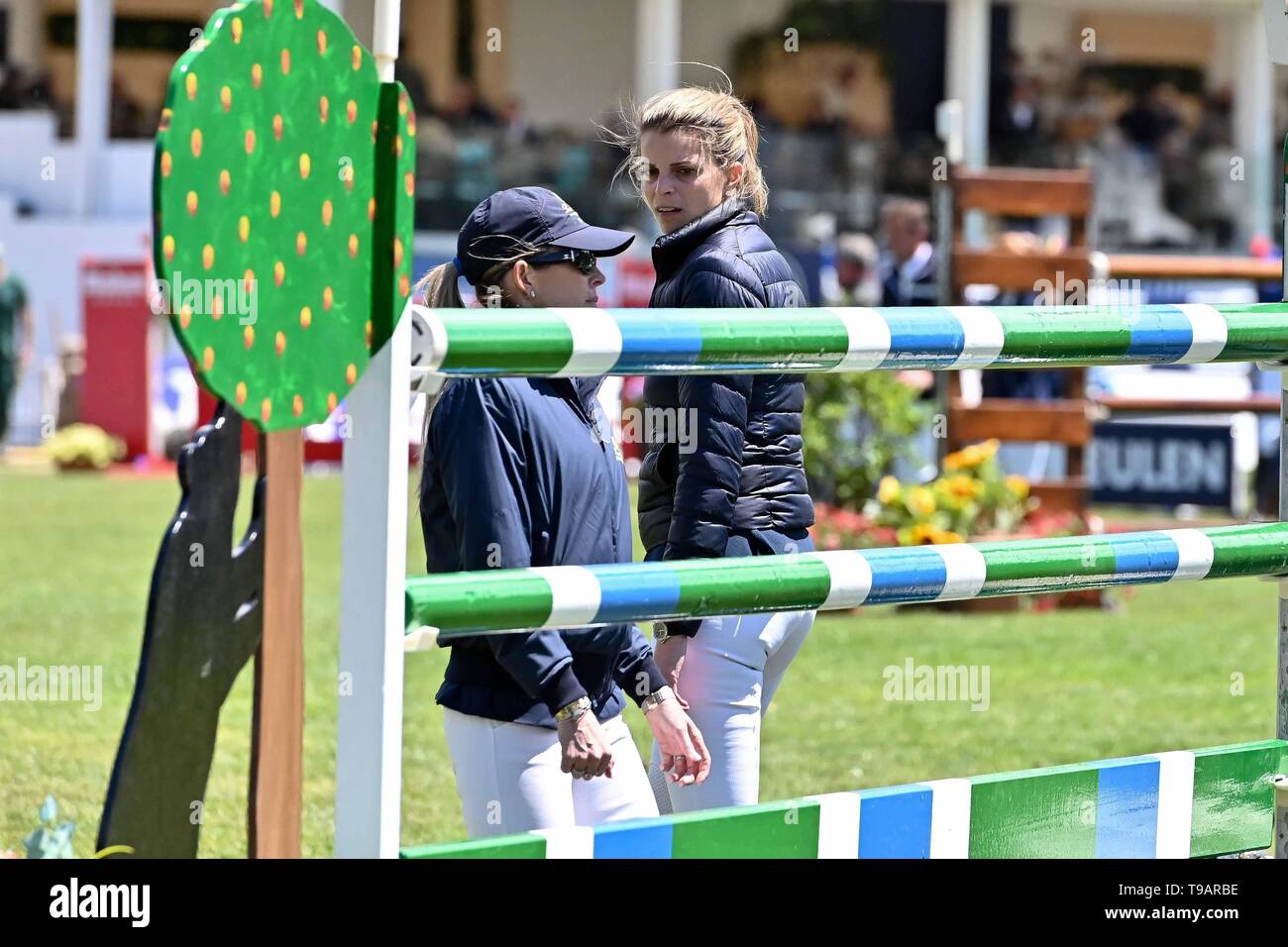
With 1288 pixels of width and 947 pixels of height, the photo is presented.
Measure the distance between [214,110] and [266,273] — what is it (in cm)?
21

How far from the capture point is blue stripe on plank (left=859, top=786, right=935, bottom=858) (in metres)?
2.92

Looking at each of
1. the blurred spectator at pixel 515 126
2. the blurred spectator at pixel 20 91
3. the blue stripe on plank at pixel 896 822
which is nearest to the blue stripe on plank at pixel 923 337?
the blue stripe on plank at pixel 896 822

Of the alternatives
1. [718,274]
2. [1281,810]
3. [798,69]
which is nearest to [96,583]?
[718,274]

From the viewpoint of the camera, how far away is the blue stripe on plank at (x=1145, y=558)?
3.16m

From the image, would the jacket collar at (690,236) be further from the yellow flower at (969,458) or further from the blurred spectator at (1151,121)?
the blurred spectator at (1151,121)

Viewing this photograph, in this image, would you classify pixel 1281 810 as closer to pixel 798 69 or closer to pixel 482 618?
pixel 482 618

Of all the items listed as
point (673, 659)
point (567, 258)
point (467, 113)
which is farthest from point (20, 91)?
point (567, 258)

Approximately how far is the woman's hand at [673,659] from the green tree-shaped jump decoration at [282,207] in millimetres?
1582

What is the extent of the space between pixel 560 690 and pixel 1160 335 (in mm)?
1191

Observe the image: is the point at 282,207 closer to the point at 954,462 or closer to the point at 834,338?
the point at 834,338

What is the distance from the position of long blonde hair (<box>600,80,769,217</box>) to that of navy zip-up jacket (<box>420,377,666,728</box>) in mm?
716

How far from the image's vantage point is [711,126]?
3906 millimetres

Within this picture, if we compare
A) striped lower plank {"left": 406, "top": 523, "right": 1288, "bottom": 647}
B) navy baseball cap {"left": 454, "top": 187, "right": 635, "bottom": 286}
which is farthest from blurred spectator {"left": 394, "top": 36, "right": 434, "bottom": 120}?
striped lower plank {"left": 406, "top": 523, "right": 1288, "bottom": 647}
